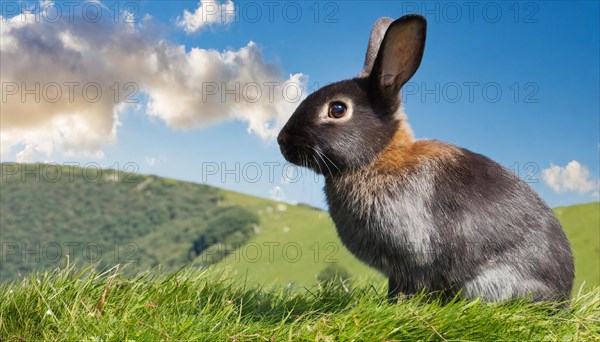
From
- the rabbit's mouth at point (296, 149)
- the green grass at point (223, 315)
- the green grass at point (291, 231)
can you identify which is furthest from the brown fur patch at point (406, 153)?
the green grass at point (291, 231)

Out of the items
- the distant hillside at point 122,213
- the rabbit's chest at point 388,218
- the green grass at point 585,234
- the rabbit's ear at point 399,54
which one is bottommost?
the distant hillside at point 122,213

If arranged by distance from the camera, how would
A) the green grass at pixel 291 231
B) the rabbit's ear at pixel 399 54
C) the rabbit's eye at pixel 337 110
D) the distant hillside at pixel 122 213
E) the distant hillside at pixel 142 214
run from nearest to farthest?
1. the rabbit's ear at pixel 399 54
2. the rabbit's eye at pixel 337 110
3. the green grass at pixel 291 231
4. the distant hillside at pixel 142 214
5. the distant hillside at pixel 122 213

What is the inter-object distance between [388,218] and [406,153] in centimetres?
63

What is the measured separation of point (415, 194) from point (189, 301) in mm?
2058

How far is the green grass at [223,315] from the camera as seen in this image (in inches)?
166

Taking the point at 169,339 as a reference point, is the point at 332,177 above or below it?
above

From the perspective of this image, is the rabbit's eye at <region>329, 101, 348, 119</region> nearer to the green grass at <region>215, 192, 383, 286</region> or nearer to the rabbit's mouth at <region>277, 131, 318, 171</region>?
the rabbit's mouth at <region>277, 131, 318, 171</region>

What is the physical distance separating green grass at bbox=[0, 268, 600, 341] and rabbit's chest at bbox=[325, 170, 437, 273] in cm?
40

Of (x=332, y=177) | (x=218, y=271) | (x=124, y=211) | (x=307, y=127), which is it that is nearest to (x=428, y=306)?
(x=332, y=177)

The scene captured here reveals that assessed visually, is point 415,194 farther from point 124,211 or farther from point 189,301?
point 124,211

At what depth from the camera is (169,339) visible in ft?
13.0

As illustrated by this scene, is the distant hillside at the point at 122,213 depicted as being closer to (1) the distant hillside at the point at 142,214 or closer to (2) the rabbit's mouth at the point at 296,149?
(1) the distant hillside at the point at 142,214

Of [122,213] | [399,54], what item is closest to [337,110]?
[399,54]

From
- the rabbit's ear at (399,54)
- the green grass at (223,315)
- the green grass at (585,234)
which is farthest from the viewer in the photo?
the green grass at (585,234)
